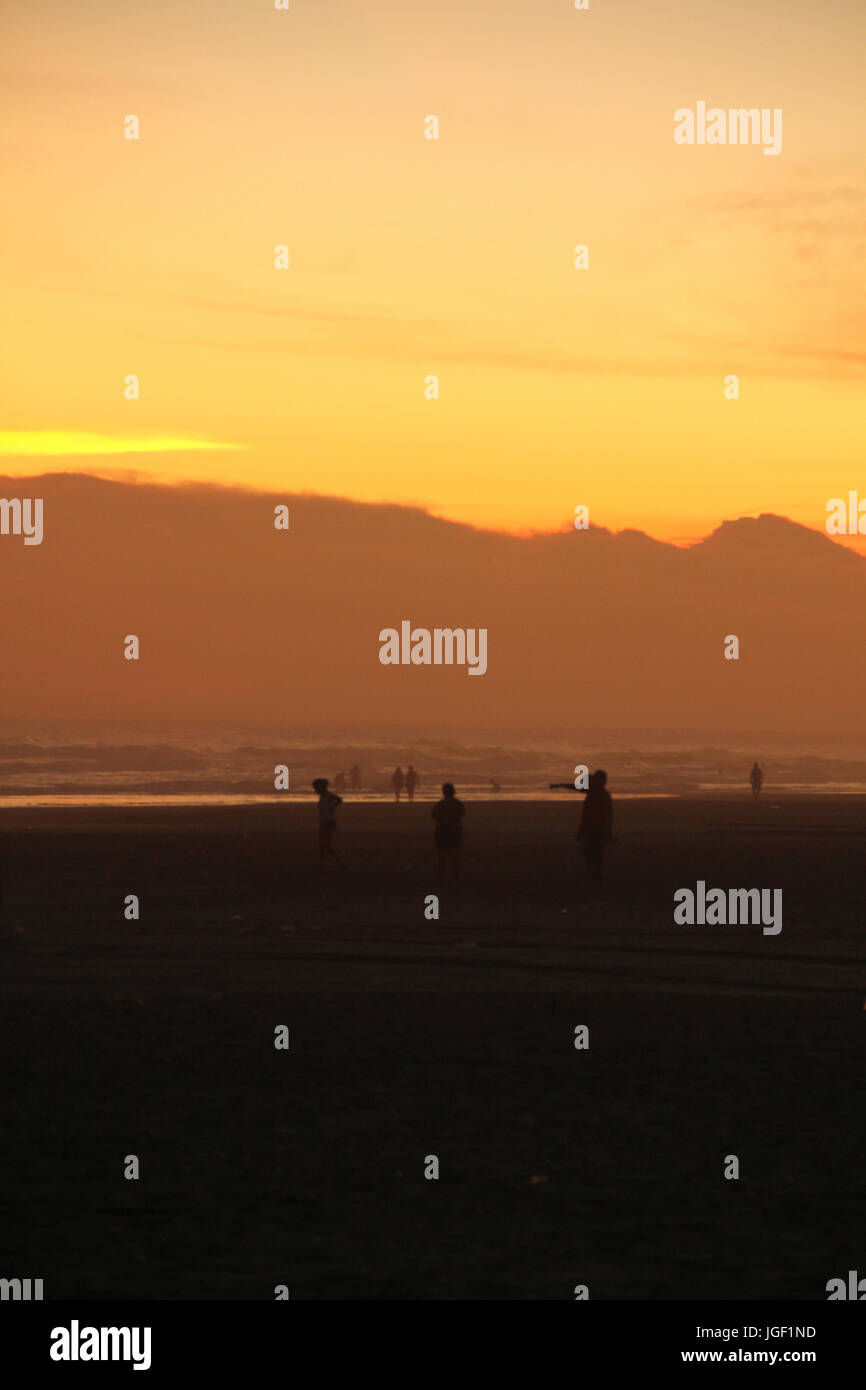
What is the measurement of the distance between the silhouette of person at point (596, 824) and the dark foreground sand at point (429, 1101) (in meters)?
3.58

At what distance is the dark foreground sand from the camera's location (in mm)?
9305

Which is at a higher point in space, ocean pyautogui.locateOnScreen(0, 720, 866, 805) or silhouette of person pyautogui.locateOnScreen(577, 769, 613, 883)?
ocean pyautogui.locateOnScreen(0, 720, 866, 805)

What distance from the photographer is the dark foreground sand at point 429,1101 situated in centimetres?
930

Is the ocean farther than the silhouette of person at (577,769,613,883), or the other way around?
the ocean

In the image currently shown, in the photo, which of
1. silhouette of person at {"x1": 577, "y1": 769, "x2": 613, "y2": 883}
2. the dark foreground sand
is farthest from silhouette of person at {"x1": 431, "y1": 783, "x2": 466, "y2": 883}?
the dark foreground sand

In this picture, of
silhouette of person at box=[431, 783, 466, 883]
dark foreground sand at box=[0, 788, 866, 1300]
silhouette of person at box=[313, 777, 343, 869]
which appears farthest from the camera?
silhouette of person at box=[313, 777, 343, 869]

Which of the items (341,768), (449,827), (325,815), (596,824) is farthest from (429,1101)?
(341,768)

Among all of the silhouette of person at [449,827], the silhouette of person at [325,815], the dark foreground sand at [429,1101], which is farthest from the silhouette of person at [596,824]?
the silhouette of person at [325,815]

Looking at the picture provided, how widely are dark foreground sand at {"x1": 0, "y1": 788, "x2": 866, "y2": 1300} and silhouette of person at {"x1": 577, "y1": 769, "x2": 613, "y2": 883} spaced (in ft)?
11.8

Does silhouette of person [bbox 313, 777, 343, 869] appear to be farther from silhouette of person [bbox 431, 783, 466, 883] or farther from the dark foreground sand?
the dark foreground sand

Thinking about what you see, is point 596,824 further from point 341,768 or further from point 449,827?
point 341,768

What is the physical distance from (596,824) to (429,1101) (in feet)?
64.8
